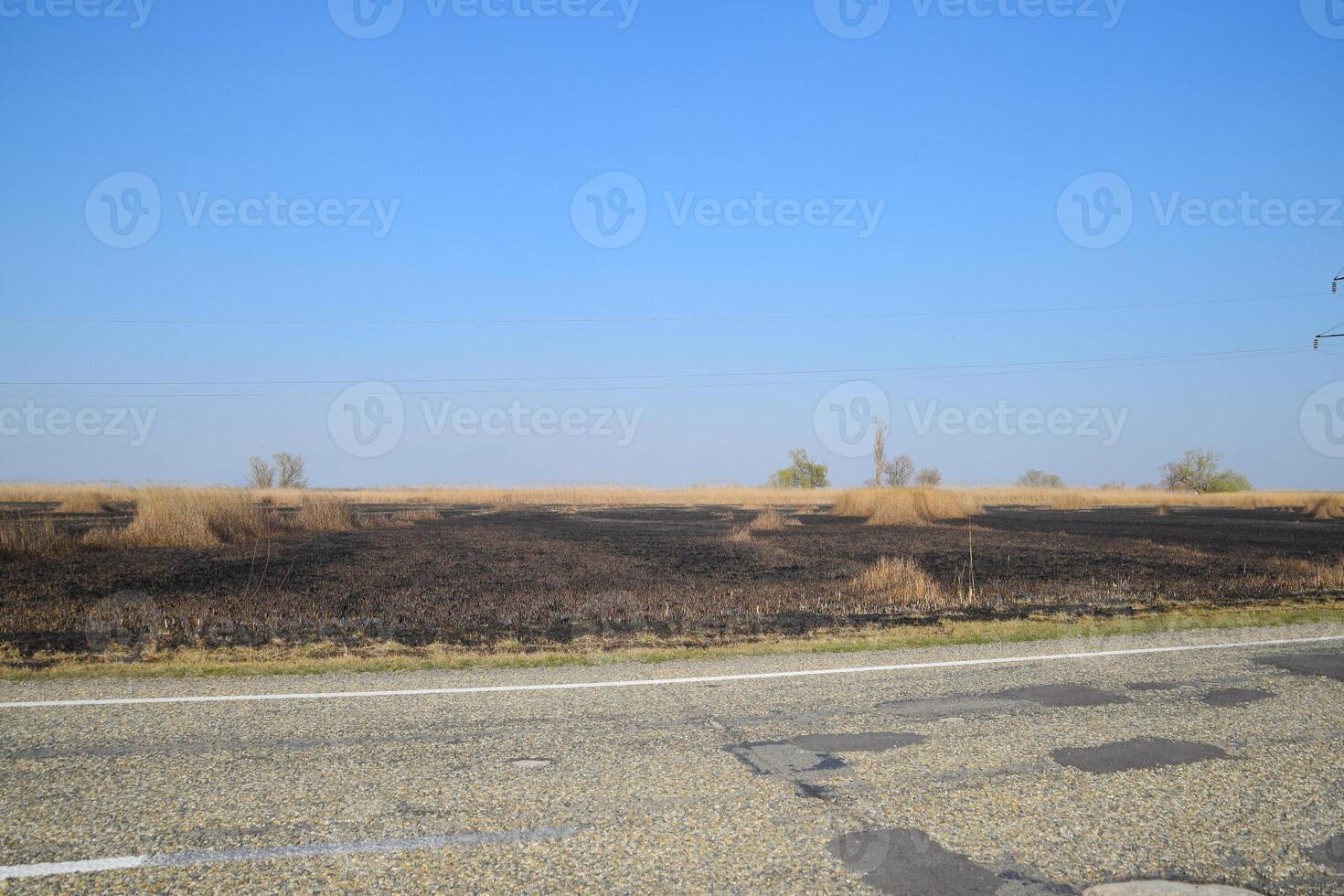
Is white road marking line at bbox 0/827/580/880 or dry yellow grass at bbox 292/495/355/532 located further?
dry yellow grass at bbox 292/495/355/532

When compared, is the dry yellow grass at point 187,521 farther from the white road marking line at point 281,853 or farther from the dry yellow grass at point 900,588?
the white road marking line at point 281,853

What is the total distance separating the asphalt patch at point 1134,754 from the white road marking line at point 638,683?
275 centimetres

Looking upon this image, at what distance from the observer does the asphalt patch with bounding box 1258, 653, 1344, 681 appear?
7.65 m

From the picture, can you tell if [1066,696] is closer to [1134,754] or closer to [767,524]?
[1134,754]

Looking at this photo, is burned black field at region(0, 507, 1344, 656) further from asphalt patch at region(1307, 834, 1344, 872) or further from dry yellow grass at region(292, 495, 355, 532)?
asphalt patch at region(1307, 834, 1344, 872)

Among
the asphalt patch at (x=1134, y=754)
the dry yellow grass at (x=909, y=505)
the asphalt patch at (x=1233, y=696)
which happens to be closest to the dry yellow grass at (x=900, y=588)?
the asphalt patch at (x=1233, y=696)

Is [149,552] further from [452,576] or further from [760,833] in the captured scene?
[760,833]

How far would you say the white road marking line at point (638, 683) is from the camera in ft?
22.4

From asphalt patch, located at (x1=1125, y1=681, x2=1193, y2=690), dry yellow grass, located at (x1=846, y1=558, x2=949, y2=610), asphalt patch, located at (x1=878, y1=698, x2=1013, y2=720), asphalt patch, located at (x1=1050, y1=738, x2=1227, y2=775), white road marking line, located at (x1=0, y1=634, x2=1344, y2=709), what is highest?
asphalt patch, located at (x1=1050, y1=738, x2=1227, y2=775)

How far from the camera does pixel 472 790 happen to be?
4.68m

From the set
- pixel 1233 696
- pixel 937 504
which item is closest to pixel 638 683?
pixel 1233 696

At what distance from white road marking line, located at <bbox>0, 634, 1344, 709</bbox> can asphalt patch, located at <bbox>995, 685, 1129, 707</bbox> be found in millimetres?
1180

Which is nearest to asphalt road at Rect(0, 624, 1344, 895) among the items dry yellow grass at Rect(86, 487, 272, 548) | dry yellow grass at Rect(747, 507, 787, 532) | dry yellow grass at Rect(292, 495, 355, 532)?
dry yellow grass at Rect(86, 487, 272, 548)

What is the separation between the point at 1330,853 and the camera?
394 centimetres
